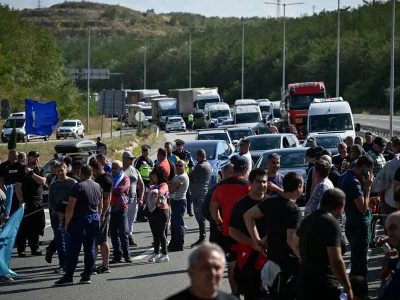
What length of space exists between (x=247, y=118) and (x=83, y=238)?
42.1m

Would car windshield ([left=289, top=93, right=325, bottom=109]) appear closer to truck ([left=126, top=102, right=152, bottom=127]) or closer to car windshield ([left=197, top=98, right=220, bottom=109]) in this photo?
car windshield ([left=197, top=98, right=220, bottom=109])

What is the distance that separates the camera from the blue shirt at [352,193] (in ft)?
38.3

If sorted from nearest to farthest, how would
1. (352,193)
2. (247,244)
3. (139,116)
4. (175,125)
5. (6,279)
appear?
(247,244)
(352,193)
(6,279)
(139,116)
(175,125)

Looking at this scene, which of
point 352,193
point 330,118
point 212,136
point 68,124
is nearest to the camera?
point 352,193

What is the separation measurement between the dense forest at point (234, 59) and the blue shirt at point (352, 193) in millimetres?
64653

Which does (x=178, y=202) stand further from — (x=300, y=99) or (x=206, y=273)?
(x=300, y=99)

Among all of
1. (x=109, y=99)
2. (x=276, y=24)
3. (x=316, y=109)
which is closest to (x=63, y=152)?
(x=316, y=109)

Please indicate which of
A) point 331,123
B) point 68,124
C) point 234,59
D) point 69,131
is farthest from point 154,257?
point 234,59

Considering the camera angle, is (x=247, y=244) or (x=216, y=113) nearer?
(x=247, y=244)

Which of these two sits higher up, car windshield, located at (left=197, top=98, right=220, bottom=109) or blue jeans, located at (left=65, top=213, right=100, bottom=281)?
car windshield, located at (left=197, top=98, right=220, bottom=109)

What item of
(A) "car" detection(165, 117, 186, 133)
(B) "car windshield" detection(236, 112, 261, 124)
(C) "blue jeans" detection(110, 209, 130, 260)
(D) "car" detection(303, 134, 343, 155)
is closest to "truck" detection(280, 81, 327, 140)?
(B) "car windshield" detection(236, 112, 261, 124)

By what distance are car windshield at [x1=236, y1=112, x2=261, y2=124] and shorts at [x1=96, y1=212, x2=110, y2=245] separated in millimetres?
40483

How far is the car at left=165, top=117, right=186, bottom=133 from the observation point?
77.8 metres

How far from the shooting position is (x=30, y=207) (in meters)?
17.1
